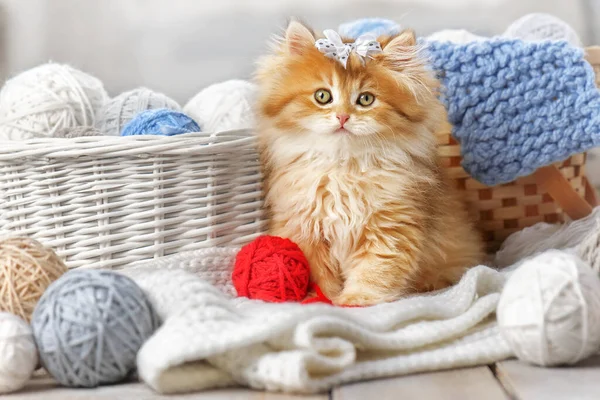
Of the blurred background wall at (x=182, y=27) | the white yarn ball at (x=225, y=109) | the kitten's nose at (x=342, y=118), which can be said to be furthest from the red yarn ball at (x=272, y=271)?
the blurred background wall at (x=182, y=27)

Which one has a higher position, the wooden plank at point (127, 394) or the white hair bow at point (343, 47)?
the white hair bow at point (343, 47)

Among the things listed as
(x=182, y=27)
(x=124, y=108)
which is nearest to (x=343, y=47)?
(x=124, y=108)

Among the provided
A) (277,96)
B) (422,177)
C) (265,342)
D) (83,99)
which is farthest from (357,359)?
(83,99)

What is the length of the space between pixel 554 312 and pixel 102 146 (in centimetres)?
87

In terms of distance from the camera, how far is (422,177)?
4.82ft

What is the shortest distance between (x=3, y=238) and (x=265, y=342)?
0.51 meters

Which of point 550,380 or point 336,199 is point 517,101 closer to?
point 336,199

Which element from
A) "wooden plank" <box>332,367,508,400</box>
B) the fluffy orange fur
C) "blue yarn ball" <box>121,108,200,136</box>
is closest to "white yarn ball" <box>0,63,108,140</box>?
"blue yarn ball" <box>121,108,200,136</box>

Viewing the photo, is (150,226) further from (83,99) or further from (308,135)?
(83,99)

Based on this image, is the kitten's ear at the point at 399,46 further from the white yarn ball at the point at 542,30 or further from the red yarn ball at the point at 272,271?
the white yarn ball at the point at 542,30

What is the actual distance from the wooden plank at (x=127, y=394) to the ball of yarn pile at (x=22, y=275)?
0.47ft

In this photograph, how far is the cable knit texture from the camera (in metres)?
1.62

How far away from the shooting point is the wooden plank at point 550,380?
0.96 meters

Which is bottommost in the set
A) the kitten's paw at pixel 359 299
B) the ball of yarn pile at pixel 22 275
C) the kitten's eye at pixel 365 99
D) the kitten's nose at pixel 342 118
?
the kitten's paw at pixel 359 299
